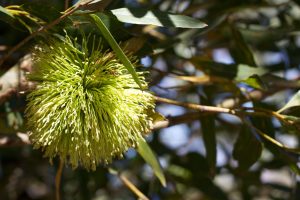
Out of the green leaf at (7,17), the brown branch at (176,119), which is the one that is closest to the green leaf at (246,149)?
the brown branch at (176,119)

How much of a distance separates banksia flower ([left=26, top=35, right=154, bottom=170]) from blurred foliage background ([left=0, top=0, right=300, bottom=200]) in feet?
0.16

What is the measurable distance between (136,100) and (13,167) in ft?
4.31

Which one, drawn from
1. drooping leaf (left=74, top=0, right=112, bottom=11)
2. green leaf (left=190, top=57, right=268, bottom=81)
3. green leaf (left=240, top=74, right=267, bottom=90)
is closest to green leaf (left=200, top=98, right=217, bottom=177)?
green leaf (left=190, top=57, right=268, bottom=81)

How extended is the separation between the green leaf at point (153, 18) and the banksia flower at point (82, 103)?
0.26 ft

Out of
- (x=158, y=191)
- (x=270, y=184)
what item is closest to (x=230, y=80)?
(x=158, y=191)

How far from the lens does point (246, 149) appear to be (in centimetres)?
151

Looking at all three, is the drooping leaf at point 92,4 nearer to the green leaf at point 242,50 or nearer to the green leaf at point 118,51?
the green leaf at point 118,51

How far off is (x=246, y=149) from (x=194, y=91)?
0.51 metres

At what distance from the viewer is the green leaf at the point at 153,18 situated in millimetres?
1120

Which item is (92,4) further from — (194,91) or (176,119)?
(194,91)

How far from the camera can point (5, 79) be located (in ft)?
4.47

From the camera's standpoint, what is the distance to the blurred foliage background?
1324 mm

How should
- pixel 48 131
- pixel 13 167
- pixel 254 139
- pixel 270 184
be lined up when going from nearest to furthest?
1. pixel 48 131
2. pixel 254 139
3. pixel 270 184
4. pixel 13 167

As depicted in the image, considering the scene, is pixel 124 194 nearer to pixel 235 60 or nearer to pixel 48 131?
pixel 235 60
